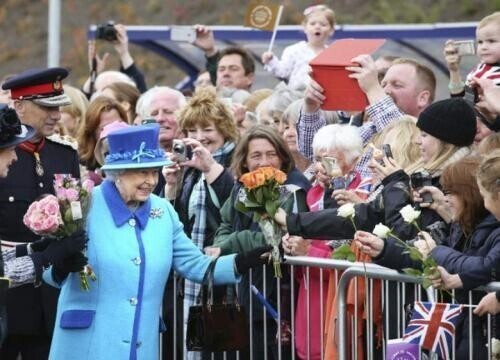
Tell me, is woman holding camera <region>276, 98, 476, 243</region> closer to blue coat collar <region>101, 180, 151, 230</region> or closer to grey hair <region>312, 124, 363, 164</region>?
grey hair <region>312, 124, 363, 164</region>

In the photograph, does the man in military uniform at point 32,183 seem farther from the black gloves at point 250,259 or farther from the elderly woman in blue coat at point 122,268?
the black gloves at point 250,259

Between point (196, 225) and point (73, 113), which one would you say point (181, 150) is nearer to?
point (196, 225)

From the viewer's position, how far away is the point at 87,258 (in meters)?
8.16

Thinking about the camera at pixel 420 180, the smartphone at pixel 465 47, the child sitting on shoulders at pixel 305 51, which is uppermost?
the child sitting on shoulders at pixel 305 51

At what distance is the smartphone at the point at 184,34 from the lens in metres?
13.1

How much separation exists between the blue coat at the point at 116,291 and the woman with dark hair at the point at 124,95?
11.2 feet

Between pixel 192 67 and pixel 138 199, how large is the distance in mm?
7761

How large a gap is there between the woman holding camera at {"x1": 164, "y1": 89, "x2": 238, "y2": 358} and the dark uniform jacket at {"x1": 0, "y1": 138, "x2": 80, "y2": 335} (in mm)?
804

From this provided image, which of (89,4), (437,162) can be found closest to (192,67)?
(437,162)

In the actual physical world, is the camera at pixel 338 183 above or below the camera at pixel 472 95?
below

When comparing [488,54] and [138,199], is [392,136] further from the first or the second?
[138,199]

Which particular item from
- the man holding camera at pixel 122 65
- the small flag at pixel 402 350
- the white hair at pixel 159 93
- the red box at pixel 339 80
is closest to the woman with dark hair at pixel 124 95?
the white hair at pixel 159 93

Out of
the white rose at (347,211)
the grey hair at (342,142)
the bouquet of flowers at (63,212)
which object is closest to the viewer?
the white rose at (347,211)

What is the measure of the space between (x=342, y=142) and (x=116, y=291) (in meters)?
1.68
